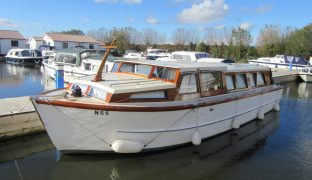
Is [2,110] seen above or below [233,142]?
above

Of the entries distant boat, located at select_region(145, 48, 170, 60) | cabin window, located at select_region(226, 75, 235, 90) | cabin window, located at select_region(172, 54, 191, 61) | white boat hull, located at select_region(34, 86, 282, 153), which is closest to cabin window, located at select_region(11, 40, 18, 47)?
distant boat, located at select_region(145, 48, 170, 60)

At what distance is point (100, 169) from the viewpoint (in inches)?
330

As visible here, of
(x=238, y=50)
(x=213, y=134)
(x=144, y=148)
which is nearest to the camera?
(x=144, y=148)

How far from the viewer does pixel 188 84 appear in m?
9.62

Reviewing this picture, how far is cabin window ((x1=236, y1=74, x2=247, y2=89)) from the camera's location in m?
12.1

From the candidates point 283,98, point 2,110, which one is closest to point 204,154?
point 2,110

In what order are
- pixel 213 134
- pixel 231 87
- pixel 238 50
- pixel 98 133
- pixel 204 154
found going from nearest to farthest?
1. pixel 98 133
2. pixel 204 154
3. pixel 213 134
4. pixel 231 87
5. pixel 238 50

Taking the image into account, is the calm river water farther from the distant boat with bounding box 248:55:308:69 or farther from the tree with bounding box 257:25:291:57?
the tree with bounding box 257:25:291:57

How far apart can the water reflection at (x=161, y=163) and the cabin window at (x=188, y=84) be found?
1.84m

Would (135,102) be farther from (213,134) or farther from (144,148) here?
(213,134)

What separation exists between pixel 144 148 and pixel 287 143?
18.1 feet

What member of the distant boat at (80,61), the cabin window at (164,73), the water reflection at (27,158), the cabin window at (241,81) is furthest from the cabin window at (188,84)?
the distant boat at (80,61)

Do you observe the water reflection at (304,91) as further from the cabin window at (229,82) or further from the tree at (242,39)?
the tree at (242,39)

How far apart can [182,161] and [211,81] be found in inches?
116
